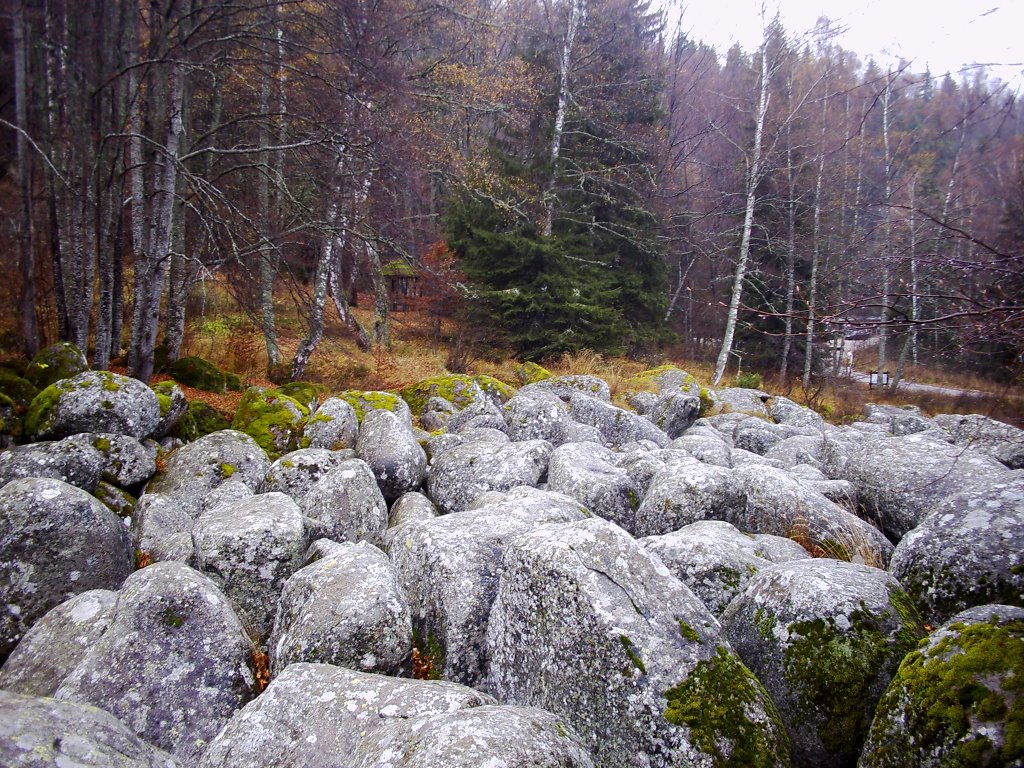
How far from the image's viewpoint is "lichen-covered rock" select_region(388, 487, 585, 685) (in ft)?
11.8

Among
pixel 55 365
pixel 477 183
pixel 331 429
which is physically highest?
pixel 477 183

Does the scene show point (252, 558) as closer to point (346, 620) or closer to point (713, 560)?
point (346, 620)

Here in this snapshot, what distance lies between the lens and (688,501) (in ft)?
17.4

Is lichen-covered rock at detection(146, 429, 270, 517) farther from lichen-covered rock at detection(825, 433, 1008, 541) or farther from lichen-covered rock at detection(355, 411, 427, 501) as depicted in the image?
lichen-covered rock at detection(825, 433, 1008, 541)

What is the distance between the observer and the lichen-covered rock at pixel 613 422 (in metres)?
9.89

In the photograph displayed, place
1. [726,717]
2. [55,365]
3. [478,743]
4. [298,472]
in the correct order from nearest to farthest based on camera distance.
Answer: [478,743], [726,717], [298,472], [55,365]

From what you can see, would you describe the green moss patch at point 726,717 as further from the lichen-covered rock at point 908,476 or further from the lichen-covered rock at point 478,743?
the lichen-covered rock at point 908,476

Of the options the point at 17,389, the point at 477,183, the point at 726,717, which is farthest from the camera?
the point at 477,183

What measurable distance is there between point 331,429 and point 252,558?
3.58 metres

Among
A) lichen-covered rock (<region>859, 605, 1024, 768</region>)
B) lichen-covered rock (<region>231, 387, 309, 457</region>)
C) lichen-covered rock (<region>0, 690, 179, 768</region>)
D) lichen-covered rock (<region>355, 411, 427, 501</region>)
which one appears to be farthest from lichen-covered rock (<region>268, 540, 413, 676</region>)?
lichen-covered rock (<region>231, 387, 309, 457</region>)

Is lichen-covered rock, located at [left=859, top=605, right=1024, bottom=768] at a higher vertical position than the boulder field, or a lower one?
higher

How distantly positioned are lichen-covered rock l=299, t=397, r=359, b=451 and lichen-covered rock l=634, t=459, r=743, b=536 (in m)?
4.04

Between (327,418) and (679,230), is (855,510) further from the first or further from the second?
(679,230)

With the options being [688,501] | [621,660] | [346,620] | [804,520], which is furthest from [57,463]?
[804,520]
